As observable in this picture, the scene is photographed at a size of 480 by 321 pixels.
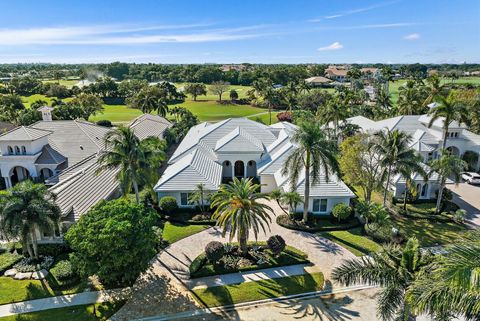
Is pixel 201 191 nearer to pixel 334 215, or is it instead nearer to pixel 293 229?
pixel 293 229

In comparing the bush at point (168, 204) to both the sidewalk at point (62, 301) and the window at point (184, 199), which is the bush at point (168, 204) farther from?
the sidewalk at point (62, 301)

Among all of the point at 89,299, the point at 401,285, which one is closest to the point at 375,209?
the point at 401,285

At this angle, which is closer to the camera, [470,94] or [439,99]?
[439,99]

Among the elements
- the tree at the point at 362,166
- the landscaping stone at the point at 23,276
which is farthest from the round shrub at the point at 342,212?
the landscaping stone at the point at 23,276

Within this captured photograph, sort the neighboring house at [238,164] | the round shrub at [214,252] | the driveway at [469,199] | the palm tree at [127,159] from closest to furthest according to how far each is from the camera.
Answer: the round shrub at [214,252] < the palm tree at [127,159] < the neighboring house at [238,164] < the driveway at [469,199]

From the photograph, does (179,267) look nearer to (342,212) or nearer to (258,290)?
(258,290)
